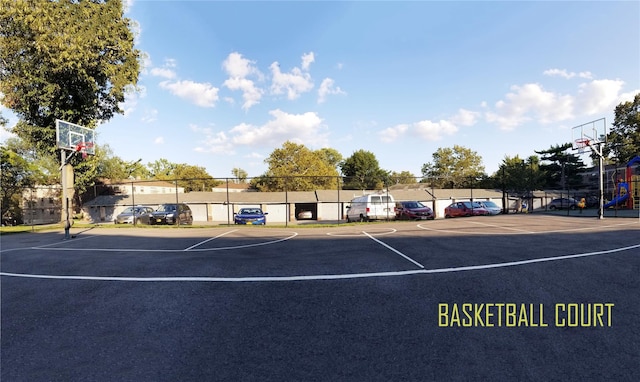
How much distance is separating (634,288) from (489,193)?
42.6 metres

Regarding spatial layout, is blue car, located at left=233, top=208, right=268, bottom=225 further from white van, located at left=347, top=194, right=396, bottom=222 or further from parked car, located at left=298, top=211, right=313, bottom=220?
parked car, located at left=298, top=211, right=313, bottom=220

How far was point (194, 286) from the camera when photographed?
4.58 metres

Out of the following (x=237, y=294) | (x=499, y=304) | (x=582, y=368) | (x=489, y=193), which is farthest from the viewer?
(x=489, y=193)

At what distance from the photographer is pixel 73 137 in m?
15.4

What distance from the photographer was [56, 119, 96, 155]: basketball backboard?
1453 cm

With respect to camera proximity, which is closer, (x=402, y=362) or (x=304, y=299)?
(x=402, y=362)

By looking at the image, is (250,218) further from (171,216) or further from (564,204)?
(564,204)

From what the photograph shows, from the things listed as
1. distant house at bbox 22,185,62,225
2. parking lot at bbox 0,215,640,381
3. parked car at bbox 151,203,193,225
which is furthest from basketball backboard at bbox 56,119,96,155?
distant house at bbox 22,185,62,225

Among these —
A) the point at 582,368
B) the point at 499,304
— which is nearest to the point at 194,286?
the point at 499,304

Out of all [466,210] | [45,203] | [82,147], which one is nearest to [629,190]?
[466,210]

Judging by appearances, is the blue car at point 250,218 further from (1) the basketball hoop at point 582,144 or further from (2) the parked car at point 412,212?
(1) the basketball hoop at point 582,144

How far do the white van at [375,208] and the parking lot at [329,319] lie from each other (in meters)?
12.1

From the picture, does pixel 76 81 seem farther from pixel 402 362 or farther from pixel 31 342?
pixel 402 362

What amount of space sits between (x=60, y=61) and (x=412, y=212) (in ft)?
75.7
